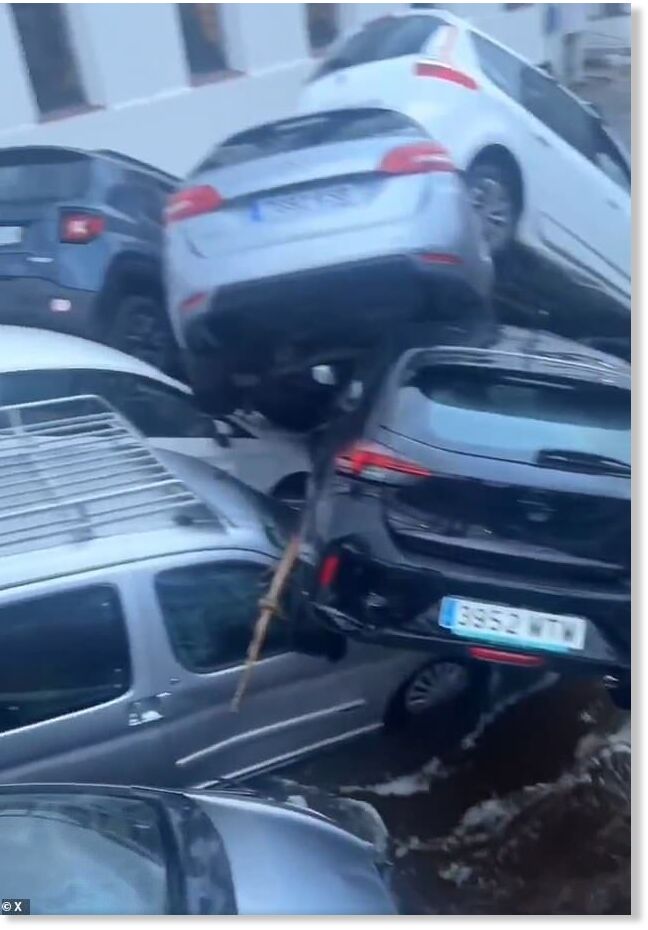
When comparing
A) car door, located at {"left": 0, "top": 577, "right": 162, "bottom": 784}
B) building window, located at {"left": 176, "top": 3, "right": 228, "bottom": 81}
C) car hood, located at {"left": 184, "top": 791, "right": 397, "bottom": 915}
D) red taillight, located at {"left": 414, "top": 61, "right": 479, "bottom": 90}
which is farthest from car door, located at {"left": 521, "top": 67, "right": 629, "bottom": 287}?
car hood, located at {"left": 184, "top": 791, "right": 397, "bottom": 915}

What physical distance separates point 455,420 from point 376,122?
73cm

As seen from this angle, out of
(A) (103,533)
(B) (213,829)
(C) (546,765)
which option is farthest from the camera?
(C) (546,765)

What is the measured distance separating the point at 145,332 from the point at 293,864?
4.14ft

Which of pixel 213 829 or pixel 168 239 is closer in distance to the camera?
pixel 213 829

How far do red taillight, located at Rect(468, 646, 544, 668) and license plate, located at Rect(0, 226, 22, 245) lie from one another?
1435mm

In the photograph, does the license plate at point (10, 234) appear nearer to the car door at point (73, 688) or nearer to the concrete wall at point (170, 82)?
the concrete wall at point (170, 82)

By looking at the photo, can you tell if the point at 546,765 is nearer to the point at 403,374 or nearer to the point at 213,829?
the point at 213,829

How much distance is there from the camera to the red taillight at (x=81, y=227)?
246 centimetres

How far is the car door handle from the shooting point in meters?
2.43

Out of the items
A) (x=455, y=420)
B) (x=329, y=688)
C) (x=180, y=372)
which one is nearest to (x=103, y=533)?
(x=180, y=372)

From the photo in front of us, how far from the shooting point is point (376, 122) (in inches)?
95.9

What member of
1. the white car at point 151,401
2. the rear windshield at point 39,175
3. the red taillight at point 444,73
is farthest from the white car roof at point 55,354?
the red taillight at point 444,73

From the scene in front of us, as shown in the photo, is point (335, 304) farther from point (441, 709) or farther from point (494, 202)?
point (441, 709)

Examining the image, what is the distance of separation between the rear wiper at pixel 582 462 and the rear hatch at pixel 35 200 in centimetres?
124
